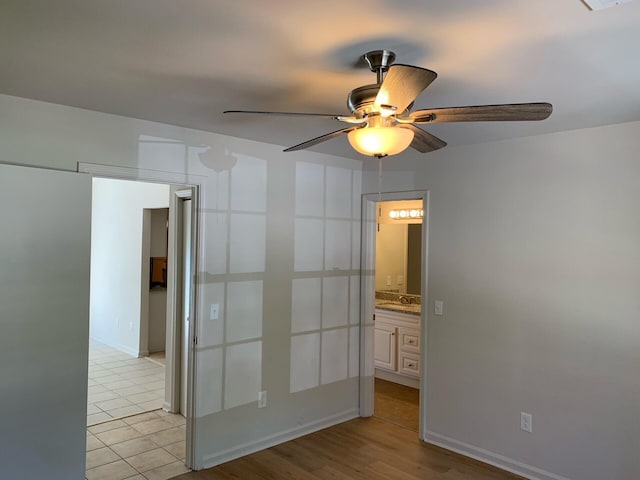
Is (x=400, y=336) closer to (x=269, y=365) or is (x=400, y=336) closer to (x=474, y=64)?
(x=269, y=365)

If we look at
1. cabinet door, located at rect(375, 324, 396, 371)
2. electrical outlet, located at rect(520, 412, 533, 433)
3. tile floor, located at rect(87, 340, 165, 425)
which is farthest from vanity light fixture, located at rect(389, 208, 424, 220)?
tile floor, located at rect(87, 340, 165, 425)

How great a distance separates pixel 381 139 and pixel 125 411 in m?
3.95

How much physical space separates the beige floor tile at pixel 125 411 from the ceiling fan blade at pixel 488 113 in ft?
13.0

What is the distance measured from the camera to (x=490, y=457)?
3.44 metres

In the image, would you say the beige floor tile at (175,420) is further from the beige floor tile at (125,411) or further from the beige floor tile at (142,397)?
the beige floor tile at (142,397)

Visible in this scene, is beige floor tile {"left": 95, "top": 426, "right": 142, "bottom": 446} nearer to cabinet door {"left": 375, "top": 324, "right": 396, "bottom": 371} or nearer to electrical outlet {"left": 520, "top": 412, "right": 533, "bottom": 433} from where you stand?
cabinet door {"left": 375, "top": 324, "right": 396, "bottom": 371}

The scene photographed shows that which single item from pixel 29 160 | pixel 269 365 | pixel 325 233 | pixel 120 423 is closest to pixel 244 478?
pixel 269 365

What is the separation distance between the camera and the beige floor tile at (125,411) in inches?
169

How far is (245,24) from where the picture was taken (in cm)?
163

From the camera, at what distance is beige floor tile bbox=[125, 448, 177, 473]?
3305mm

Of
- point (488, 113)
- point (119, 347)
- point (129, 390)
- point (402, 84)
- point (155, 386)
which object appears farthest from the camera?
point (119, 347)

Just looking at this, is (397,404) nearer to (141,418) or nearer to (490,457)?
(490,457)

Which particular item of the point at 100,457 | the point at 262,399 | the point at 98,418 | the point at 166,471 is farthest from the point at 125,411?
the point at 262,399

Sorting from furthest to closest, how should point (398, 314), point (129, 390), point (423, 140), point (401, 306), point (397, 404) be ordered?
point (401, 306) < point (398, 314) < point (129, 390) < point (397, 404) < point (423, 140)
